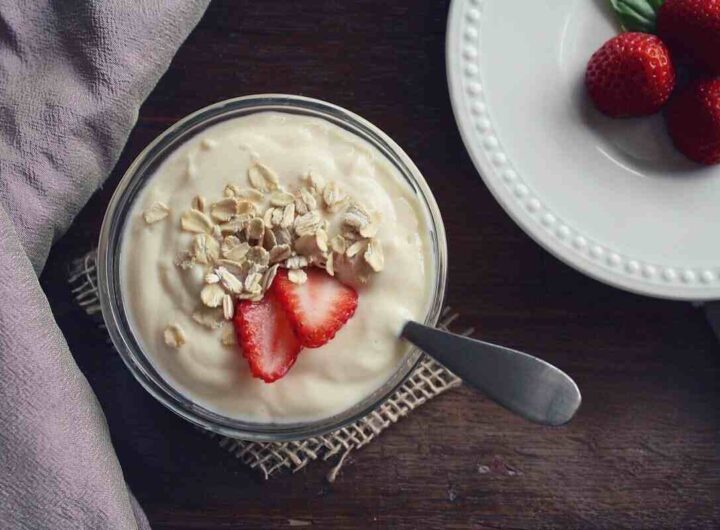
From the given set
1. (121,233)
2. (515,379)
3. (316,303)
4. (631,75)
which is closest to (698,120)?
(631,75)

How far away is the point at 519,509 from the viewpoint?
1.23 m

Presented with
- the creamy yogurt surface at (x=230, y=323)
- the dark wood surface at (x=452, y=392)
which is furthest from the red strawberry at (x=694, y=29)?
the creamy yogurt surface at (x=230, y=323)

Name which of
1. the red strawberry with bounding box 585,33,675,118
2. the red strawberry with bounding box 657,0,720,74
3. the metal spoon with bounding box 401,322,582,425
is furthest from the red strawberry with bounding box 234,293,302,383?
the red strawberry with bounding box 657,0,720,74

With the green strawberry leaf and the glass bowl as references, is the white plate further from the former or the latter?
the glass bowl

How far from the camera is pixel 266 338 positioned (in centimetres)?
100

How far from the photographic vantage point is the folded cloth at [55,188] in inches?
39.7

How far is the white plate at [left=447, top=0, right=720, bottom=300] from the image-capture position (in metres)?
1.16

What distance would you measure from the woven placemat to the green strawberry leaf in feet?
1.54

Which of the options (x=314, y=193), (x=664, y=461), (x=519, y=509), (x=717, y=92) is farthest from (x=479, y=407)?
(x=717, y=92)

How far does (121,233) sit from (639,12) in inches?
29.7

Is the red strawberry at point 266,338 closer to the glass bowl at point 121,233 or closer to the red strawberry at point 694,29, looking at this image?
the glass bowl at point 121,233

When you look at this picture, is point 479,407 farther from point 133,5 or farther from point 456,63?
point 133,5

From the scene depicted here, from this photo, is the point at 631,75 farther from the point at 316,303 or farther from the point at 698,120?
the point at 316,303

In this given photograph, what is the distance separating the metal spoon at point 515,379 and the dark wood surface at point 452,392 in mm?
235
